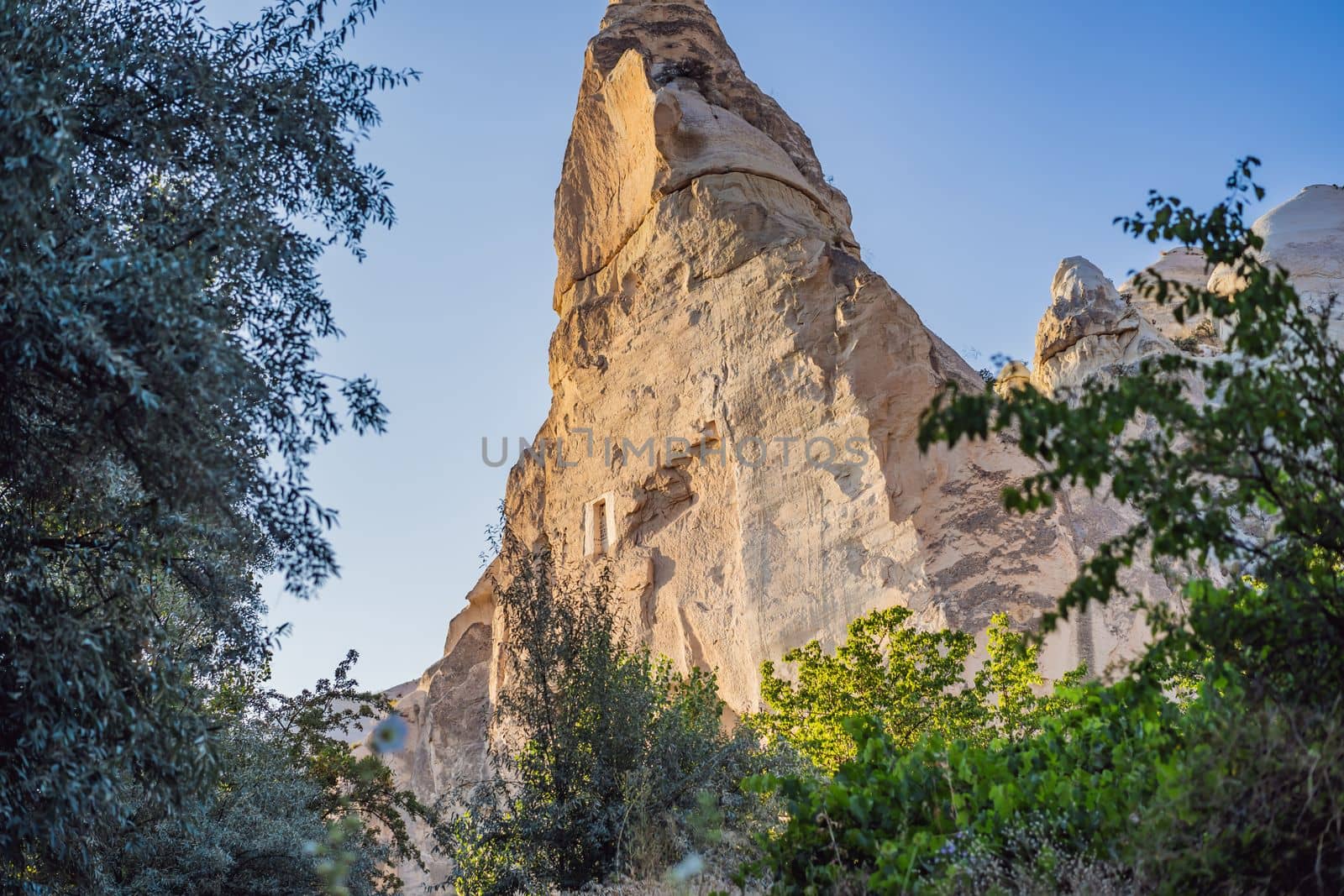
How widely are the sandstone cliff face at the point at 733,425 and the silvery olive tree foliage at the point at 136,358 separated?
1119 centimetres

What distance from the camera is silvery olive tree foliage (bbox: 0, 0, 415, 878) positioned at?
6172 millimetres

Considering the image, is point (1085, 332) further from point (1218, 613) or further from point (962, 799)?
point (1218, 613)

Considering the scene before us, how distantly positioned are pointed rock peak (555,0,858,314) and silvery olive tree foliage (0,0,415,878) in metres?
20.3

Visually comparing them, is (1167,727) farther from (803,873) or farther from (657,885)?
(657,885)

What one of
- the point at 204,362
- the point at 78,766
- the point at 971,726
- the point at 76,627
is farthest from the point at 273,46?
the point at 971,726

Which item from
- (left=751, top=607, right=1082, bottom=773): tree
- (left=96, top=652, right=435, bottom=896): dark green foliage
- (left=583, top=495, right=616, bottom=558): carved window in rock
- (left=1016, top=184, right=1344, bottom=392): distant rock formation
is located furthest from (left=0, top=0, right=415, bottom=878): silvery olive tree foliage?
(left=1016, top=184, right=1344, bottom=392): distant rock formation

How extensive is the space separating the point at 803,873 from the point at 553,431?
24868 mm

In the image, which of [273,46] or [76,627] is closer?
[76,627]

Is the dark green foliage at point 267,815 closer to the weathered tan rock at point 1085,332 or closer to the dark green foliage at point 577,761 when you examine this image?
the dark green foliage at point 577,761

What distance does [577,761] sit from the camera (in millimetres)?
12250

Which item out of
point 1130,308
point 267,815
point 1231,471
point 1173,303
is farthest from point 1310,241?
point 1231,471

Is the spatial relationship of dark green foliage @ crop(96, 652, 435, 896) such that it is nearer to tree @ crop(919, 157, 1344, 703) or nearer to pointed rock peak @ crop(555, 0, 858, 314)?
tree @ crop(919, 157, 1344, 703)

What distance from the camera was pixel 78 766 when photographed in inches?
251

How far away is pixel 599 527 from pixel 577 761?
52.3 ft
